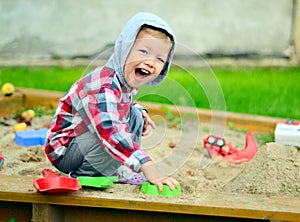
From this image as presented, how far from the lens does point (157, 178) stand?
7.36ft

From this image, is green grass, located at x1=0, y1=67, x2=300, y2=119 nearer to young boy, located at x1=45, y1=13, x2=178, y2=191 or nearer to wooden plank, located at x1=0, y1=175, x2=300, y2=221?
young boy, located at x1=45, y1=13, x2=178, y2=191

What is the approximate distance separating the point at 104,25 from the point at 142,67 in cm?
412

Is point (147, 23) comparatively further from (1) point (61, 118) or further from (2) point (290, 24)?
(2) point (290, 24)

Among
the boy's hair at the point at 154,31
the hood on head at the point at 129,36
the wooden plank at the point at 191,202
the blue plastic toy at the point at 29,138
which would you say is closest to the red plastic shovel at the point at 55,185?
the wooden plank at the point at 191,202

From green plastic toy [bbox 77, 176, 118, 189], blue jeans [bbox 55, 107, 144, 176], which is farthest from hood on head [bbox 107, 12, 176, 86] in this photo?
green plastic toy [bbox 77, 176, 118, 189]

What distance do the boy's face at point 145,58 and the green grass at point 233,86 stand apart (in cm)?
49

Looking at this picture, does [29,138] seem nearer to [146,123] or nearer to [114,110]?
[146,123]

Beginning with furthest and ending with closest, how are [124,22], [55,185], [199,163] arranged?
1. [124,22]
2. [199,163]
3. [55,185]

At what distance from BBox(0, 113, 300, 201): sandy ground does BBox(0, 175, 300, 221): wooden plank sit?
0.06 meters

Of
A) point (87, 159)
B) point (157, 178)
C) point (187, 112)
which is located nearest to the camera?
point (157, 178)

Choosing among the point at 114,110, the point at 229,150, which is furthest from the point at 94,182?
the point at 229,150

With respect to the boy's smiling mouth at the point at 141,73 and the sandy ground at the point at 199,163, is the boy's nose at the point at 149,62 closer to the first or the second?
the boy's smiling mouth at the point at 141,73

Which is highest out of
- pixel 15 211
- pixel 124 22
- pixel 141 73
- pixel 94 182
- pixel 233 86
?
pixel 124 22

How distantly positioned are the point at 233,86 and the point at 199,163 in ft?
6.56
